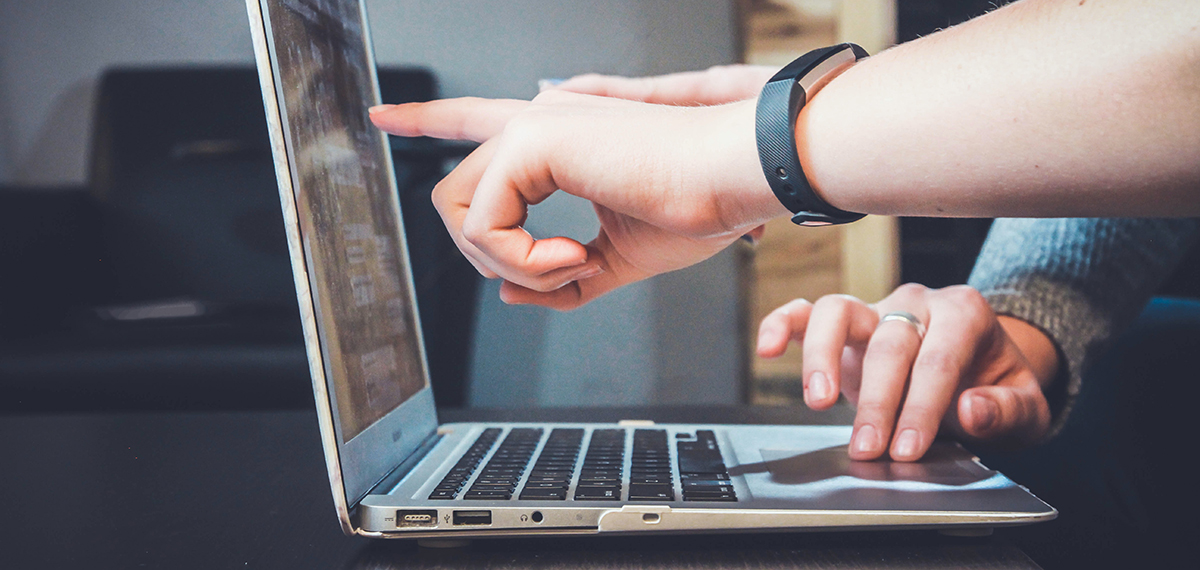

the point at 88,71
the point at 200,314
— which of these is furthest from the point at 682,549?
the point at 88,71

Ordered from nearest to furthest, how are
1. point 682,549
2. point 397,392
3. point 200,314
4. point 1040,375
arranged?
point 682,549 < point 397,392 < point 1040,375 < point 200,314

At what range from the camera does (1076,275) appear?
2.35 ft

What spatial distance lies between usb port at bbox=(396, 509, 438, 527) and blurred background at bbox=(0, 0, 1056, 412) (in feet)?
4.47

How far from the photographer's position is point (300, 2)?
47 centimetres

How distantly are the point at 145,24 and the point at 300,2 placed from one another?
162 centimetres

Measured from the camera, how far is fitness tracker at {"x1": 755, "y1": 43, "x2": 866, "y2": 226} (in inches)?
16.4

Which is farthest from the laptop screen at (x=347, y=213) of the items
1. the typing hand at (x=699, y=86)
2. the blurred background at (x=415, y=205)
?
the blurred background at (x=415, y=205)

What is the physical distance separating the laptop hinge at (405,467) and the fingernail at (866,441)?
29 centimetres

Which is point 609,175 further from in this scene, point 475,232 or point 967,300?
point 967,300

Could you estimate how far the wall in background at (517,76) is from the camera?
1.68 m

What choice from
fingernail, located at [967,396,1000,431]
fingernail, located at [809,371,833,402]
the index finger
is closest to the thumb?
fingernail, located at [967,396,1000,431]

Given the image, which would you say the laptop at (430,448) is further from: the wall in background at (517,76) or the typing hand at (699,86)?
the wall in background at (517,76)

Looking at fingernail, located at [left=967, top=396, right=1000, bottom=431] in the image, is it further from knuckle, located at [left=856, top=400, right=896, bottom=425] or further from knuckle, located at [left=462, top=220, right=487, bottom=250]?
knuckle, located at [left=462, top=220, right=487, bottom=250]

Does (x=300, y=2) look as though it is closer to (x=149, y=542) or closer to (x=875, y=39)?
(x=149, y=542)
